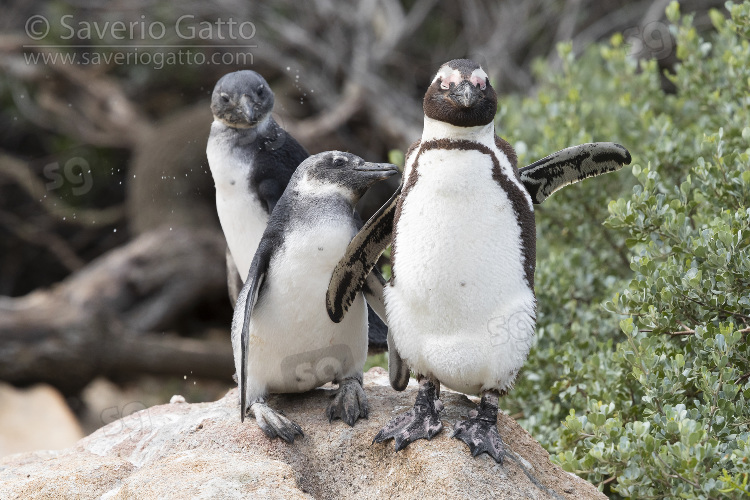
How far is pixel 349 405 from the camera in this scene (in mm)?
2789

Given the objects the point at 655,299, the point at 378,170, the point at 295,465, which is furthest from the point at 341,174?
the point at 655,299

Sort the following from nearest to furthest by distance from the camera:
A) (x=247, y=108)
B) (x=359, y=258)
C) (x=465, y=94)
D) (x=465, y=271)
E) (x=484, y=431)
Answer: (x=465, y=94), (x=465, y=271), (x=484, y=431), (x=359, y=258), (x=247, y=108)

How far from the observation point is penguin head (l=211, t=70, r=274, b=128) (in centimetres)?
318

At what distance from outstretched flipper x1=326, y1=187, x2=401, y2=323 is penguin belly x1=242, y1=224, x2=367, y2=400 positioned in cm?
7

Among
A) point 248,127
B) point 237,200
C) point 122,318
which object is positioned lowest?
point 122,318

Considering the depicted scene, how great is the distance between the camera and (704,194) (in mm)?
3145

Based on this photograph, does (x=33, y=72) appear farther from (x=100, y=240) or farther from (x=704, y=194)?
(x=704, y=194)

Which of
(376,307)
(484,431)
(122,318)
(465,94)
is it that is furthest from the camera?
(122,318)

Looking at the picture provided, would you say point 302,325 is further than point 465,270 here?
Yes

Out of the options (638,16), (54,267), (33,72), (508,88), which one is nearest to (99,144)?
(33,72)

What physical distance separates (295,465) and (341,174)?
0.90m

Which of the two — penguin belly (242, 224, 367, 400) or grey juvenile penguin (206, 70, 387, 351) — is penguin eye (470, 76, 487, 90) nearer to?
penguin belly (242, 224, 367, 400)

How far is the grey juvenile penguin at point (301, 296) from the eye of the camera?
8.93ft

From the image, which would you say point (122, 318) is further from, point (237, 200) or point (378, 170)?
point (378, 170)
